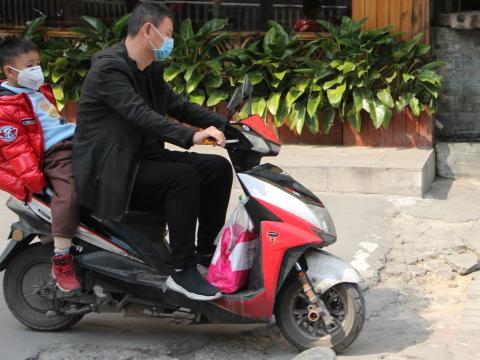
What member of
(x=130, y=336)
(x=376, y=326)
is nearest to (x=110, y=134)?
(x=130, y=336)

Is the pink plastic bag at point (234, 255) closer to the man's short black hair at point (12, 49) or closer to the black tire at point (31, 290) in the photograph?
the black tire at point (31, 290)

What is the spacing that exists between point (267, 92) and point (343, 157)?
44.1 inches

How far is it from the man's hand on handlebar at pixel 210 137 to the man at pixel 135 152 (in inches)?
3.1

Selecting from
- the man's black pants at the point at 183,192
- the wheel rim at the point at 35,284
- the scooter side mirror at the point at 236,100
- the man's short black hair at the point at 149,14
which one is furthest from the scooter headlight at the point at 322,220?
the wheel rim at the point at 35,284

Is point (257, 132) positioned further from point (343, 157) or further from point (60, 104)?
point (60, 104)

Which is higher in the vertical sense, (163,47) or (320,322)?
(163,47)

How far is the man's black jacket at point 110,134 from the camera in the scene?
13.9 ft

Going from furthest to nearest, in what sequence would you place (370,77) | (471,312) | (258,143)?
(370,77), (471,312), (258,143)

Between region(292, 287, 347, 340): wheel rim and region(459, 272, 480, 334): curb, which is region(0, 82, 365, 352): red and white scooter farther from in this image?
region(459, 272, 480, 334): curb

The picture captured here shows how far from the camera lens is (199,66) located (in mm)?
8656

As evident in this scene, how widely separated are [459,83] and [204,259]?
5.02 meters

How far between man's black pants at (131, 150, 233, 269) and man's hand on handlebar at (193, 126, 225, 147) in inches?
9.9

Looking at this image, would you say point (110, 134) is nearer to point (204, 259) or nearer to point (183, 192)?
point (183, 192)

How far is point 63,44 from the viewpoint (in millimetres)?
8961
